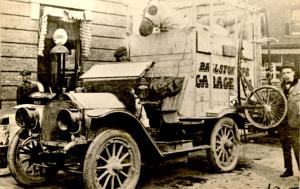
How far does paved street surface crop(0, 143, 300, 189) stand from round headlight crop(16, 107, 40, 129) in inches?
35.2

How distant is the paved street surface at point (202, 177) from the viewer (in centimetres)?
522

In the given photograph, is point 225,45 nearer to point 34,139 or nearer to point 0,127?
point 34,139

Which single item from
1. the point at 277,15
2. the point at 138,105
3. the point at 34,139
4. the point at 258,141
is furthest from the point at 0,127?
the point at 277,15

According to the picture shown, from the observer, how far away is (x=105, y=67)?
587cm

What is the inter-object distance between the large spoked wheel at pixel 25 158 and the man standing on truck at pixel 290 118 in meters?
3.51

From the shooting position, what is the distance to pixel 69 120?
175 inches

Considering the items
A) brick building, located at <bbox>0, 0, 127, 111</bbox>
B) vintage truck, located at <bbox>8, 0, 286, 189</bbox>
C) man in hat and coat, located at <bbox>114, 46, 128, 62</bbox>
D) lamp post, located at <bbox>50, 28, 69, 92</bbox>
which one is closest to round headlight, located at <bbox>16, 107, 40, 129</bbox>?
vintage truck, located at <bbox>8, 0, 286, 189</bbox>

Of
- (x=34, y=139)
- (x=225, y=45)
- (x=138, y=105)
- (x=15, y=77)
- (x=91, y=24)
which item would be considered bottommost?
(x=34, y=139)

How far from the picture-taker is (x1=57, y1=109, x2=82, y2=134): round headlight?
168 inches

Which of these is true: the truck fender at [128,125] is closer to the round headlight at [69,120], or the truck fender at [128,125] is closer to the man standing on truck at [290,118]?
the round headlight at [69,120]

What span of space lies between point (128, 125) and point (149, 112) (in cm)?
103

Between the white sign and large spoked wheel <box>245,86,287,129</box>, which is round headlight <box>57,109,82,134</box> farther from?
the white sign

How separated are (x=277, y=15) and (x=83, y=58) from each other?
28.1ft

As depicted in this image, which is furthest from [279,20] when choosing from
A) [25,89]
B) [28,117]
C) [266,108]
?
[28,117]
